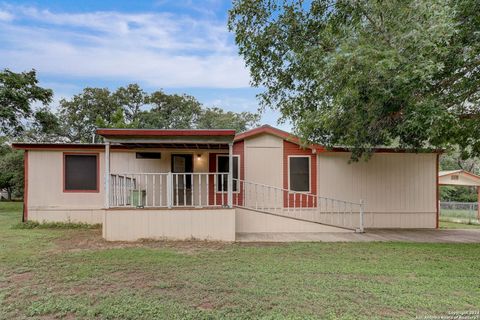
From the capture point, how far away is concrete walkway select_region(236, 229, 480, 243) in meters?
6.69

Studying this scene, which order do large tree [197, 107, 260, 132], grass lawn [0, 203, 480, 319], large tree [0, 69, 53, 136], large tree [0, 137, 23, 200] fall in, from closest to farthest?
grass lawn [0, 203, 480, 319] < large tree [0, 69, 53, 136] < large tree [0, 137, 23, 200] < large tree [197, 107, 260, 132]

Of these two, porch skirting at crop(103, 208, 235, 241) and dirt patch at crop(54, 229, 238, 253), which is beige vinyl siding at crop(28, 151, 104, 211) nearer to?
dirt patch at crop(54, 229, 238, 253)

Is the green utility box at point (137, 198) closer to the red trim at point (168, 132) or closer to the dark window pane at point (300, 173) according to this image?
the red trim at point (168, 132)

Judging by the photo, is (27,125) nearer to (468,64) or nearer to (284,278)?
(284,278)

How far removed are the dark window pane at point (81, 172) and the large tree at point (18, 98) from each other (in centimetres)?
836

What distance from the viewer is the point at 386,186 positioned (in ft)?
28.7

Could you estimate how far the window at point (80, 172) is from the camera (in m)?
8.46

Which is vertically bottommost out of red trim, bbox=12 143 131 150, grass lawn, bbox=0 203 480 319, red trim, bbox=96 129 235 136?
grass lawn, bbox=0 203 480 319

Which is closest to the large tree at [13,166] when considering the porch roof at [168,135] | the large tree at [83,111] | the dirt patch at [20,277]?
the large tree at [83,111]

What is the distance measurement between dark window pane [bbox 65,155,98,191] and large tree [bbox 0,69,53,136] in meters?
8.36

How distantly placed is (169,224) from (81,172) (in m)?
4.03

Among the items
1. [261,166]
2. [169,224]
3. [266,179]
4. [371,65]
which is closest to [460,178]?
[266,179]

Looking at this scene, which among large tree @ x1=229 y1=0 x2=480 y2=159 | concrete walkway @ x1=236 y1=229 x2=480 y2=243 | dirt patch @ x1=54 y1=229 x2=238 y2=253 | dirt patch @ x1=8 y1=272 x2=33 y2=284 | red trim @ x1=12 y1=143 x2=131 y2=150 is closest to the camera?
dirt patch @ x1=8 y1=272 x2=33 y2=284

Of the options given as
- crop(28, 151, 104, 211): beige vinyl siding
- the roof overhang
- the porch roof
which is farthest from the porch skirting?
the roof overhang
